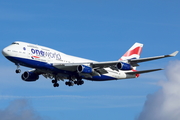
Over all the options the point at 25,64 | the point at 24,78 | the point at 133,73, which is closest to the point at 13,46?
the point at 25,64

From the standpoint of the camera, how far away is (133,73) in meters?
90.9

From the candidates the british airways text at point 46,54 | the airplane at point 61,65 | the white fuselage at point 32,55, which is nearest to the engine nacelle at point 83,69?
the airplane at point 61,65

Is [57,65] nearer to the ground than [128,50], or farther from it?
nearer to the ground

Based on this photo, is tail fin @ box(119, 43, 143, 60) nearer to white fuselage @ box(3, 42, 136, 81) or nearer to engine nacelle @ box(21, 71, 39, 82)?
white fuselage @ box(3, 42, 136, 81)

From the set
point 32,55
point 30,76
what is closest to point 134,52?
point 30,76

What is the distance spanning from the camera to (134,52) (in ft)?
327

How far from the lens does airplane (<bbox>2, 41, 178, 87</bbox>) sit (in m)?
78.9

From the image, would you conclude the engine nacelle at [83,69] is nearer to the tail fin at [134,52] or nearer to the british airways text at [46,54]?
the british airways text at [46,54]

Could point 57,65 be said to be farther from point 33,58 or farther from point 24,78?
point 24,78

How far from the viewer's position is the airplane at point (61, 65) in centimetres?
7894

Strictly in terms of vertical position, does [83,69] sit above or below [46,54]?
below

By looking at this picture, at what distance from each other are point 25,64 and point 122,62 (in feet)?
55.5

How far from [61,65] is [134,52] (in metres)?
23.8

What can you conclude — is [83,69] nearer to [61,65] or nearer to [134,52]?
[61,65]
